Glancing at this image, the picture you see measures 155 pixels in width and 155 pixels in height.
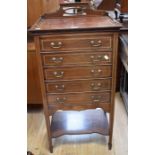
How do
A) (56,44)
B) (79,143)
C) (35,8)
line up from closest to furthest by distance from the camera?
(56,44)
(79,143)
(35,8)

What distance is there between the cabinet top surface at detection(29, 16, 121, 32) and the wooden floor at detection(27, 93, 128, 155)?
95cm

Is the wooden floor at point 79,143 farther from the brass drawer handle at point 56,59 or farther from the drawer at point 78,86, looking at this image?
the brass drawer handle at point 56,59

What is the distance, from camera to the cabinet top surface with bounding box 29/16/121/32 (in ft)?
4.50

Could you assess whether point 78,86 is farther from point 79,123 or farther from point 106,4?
point 106,4

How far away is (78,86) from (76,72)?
103 mm

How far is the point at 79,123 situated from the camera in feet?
6.02

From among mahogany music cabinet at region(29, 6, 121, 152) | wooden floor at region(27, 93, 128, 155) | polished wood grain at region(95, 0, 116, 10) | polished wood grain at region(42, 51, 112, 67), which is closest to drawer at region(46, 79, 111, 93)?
mahogany music cabinet at region(29, 6, 121, 152)

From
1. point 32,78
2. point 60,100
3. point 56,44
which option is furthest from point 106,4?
point 60,100

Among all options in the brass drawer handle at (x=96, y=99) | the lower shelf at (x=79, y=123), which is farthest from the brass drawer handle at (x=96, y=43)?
the lower shelf at (x=79, y=123)

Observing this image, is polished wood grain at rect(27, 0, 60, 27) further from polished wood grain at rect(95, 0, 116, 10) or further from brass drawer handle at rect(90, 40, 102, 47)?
brass drawer handle at rect(90, 40, 102, 47)

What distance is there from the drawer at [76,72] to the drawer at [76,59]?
0.04 meters
